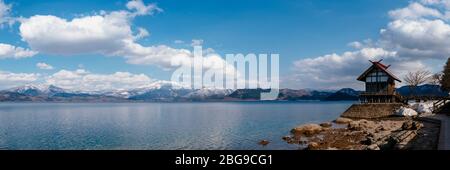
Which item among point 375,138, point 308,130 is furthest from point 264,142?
point 375,138

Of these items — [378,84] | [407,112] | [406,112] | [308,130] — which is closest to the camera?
[308,130]

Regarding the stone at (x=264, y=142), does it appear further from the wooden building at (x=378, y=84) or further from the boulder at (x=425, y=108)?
the wooden building at (x=378, y=84)

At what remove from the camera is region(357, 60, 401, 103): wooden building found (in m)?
77.0

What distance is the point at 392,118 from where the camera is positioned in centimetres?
6869

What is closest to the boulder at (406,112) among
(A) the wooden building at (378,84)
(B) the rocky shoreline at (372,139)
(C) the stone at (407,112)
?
(C) the stone at (407,112)

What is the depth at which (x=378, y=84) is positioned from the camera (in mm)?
77938

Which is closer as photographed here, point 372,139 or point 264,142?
point 372,139

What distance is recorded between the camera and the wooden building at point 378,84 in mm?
77000

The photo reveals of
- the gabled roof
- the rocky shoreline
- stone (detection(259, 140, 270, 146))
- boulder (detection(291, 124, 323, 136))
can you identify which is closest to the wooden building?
the gabled roof

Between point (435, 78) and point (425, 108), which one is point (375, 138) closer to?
point (425, 108)
